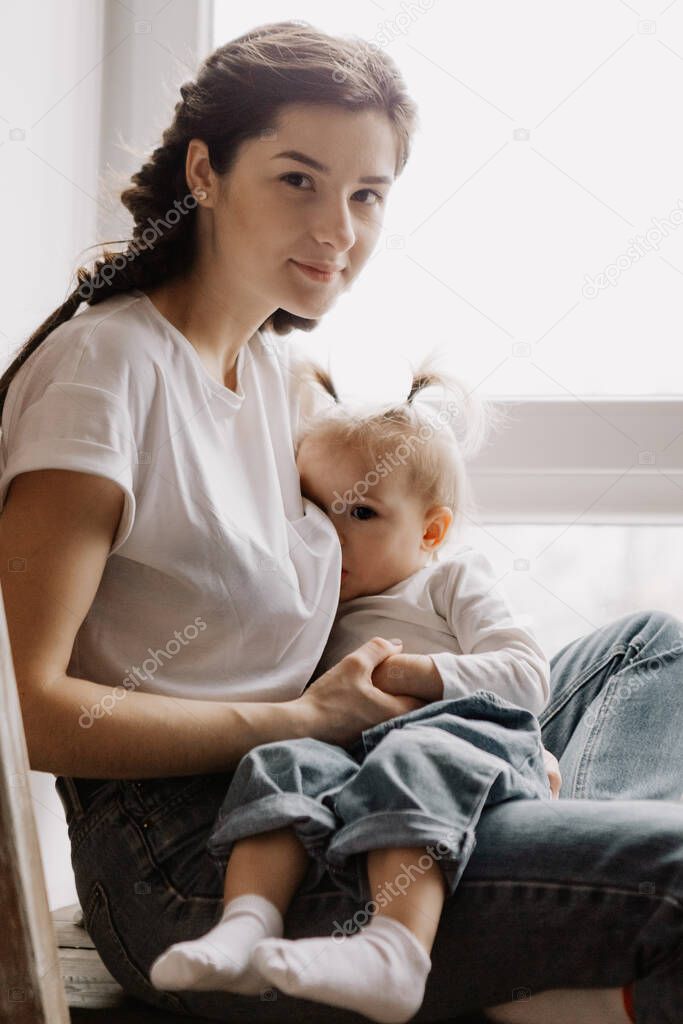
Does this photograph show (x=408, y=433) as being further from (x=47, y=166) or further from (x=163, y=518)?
(x=47, y=166)

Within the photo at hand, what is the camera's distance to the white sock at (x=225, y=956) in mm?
834

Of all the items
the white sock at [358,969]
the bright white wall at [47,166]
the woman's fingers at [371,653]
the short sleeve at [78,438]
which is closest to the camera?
the white sock at [358,969]

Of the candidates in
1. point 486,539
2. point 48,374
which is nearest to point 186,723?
point 48,374

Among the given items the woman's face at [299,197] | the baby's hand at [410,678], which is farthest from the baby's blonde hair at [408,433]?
the baby's hand at [410,678]

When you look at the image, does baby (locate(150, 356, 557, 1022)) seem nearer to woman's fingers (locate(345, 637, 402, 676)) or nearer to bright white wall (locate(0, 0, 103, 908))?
woman's fingers (locate(345, 637, 402, 676))

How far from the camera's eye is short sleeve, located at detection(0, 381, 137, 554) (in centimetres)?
104

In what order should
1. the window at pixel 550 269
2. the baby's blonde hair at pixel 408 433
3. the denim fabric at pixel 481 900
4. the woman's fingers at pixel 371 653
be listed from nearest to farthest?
the denim fabric at pixel 481 900 < the woman's fingers at pixel 371 653 < the baby's blonde hair at pixel 408 433 < the window at pixel 550 269

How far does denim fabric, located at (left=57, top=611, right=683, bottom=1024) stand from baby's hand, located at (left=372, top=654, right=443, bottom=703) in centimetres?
18

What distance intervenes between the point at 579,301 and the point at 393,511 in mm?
742

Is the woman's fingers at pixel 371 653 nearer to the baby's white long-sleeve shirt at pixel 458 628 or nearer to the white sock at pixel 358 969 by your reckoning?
the baby's white long-sleeve shirt at pixel 458 628

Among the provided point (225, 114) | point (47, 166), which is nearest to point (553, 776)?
point (225, 114)

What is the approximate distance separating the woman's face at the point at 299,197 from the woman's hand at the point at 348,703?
0.41 metres

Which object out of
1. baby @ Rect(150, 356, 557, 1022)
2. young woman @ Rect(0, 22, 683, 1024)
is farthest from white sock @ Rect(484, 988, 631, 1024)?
baby @ Rect(150, 356, 557, 1022)

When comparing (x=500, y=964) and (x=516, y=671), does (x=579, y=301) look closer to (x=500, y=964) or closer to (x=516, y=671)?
(x=516, y=671)
